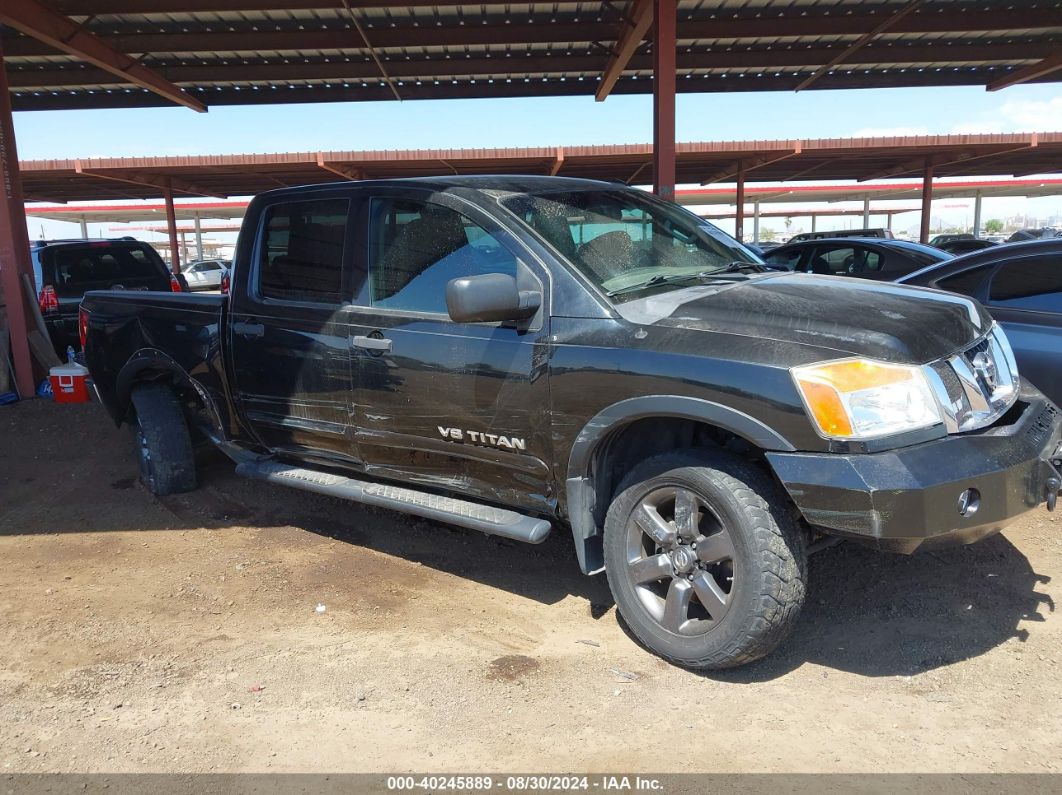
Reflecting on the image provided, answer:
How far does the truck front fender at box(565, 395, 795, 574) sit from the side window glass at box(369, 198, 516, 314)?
2.88 feet

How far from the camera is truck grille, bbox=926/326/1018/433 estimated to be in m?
2.99

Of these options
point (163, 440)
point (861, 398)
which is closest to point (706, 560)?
point (861, 398)

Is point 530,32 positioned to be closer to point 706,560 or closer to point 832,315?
point 832,315

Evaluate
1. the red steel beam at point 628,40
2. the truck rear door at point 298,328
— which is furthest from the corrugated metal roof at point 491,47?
the truck rear door at point 298,328

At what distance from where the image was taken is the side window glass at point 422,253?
3.82m

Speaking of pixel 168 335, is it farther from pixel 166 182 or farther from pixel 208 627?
pixel 166 182

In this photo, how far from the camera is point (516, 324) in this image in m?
3.58

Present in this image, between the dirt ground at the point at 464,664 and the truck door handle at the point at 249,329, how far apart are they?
131 cm

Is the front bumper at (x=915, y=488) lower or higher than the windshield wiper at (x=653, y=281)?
lower

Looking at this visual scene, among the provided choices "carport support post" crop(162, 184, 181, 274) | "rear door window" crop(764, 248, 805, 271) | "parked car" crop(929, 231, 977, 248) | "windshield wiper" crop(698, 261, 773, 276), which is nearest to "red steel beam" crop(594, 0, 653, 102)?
"rear door window" crop(764, 248, 805, 271)

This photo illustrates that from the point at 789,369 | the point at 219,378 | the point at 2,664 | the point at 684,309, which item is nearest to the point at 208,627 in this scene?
the point at 2,664

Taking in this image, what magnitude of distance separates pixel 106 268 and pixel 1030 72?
13.9m

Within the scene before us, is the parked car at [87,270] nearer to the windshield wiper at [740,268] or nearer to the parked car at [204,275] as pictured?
the windshield wiper at [740,268]

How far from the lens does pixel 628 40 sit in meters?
10.2
